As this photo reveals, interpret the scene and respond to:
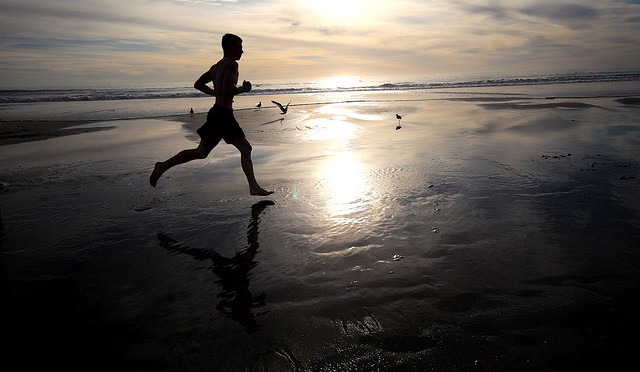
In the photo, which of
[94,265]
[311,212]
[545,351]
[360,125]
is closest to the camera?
[545,351]

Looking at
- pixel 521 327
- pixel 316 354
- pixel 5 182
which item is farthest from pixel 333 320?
pixel 5 182

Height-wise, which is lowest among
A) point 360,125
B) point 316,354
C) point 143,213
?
point 316,354

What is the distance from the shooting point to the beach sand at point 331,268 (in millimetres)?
2105

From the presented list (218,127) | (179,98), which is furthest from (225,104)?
(179,98)

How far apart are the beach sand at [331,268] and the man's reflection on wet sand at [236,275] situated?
0.02 metres

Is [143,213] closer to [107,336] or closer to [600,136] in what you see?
[107,336]

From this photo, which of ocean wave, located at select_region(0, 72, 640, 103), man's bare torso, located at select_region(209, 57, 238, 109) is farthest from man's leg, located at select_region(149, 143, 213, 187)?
ocean wave, located at select_region(0, 72, 640, 103)

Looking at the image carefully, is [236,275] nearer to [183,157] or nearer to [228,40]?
[183,157]

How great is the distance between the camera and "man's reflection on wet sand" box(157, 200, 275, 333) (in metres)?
2.48

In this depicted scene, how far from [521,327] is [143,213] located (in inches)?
170

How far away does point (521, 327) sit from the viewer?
7.30 ft

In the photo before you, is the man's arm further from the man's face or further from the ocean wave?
the ocean wave

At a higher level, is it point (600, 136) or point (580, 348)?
point (600, 136)

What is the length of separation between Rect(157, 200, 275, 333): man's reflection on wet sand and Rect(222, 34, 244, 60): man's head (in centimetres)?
233
